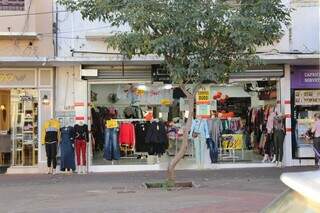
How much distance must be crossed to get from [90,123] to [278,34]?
7350 millimetres

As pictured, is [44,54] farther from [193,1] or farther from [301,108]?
[301,108]

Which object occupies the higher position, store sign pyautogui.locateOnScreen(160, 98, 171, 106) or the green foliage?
the green foliage

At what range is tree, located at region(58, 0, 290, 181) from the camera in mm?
14094

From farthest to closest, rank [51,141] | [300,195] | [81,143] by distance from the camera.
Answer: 1. [81,143]
2. [51,141]
3. [300,195]

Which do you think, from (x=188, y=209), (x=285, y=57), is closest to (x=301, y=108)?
(x=285, y=57)

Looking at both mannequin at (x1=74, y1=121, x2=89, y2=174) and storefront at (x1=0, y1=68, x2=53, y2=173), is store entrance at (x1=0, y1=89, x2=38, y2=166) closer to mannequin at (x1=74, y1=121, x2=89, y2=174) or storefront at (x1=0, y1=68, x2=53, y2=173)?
storefront at (x1=0, y1=68, x2=53, y2=173)

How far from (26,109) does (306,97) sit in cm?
910

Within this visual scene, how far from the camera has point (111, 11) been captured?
14.7 m

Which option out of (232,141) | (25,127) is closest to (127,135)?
(25,127)

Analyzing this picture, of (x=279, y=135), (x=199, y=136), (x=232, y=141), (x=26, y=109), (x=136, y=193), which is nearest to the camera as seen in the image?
(x=136, y=193)

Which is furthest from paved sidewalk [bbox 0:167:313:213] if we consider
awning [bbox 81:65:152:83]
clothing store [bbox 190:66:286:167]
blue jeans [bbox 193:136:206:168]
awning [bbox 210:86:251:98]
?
awning [bbox 81:65:152:83]

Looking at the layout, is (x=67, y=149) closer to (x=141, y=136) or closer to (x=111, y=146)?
(x=111, y=146)

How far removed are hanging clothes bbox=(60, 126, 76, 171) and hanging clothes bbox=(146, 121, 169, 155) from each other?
7.83 feet

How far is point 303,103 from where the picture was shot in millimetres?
20219
